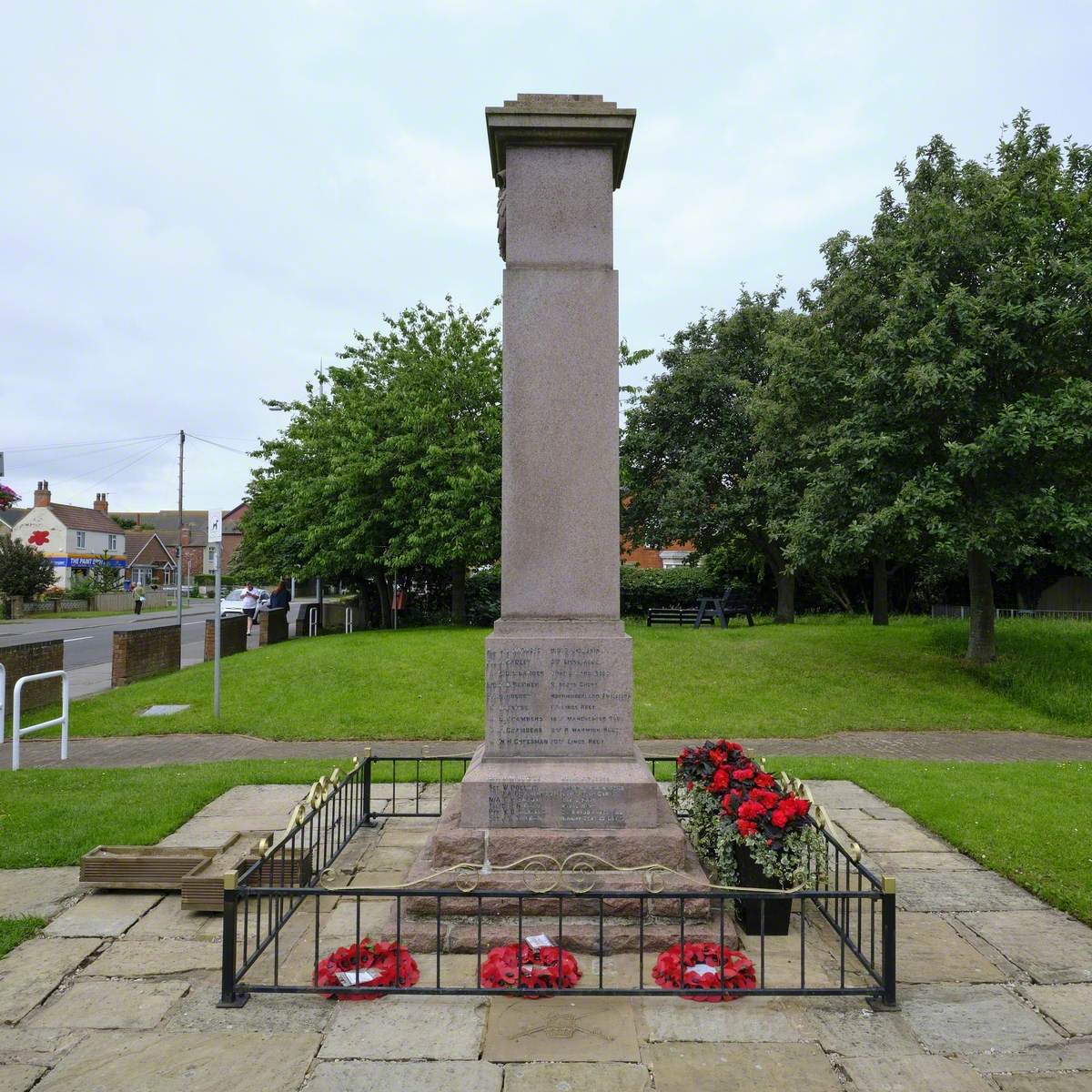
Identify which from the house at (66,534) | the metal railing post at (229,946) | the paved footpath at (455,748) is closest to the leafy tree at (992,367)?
the paved footpath at (455,748)

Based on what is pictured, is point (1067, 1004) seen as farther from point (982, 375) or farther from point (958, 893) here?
point (982, 375)

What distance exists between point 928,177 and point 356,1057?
1797cm

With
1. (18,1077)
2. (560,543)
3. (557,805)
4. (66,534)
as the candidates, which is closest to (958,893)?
(557,805)

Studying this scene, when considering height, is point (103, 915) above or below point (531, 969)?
below

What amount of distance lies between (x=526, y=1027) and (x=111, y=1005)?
2158 mm

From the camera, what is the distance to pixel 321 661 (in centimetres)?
1677

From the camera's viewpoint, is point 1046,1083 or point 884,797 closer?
point 1046,1083

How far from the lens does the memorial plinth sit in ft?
17.5

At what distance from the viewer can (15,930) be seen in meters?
5.22

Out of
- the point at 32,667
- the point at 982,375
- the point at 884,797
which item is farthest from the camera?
the point at 32,667

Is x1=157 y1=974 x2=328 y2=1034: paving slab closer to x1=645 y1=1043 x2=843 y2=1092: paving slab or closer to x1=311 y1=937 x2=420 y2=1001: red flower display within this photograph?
x1=311 y1=937 x2=420 y2=1001: red flower display

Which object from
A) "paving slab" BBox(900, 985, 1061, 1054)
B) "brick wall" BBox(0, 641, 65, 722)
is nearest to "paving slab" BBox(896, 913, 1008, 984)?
"paving slab" BBox(900, 985, 1061, 1054)

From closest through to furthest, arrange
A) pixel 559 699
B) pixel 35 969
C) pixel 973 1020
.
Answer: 1. pixel 973 1020
2. pixel 35 969
3. pixel 559 699

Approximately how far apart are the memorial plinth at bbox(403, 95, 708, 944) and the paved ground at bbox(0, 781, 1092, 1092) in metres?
0.85
